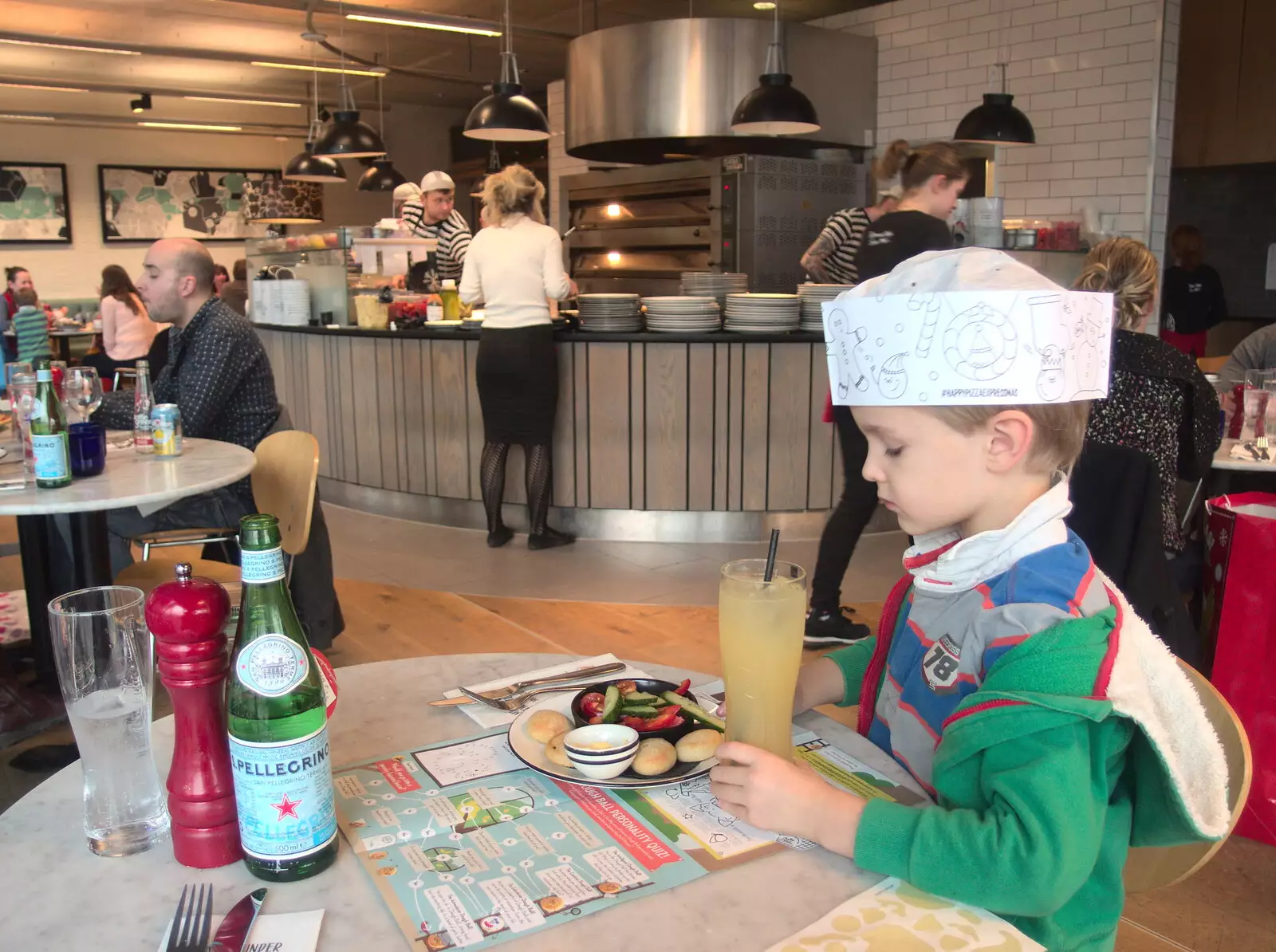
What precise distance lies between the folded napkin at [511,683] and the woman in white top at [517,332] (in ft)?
11.9

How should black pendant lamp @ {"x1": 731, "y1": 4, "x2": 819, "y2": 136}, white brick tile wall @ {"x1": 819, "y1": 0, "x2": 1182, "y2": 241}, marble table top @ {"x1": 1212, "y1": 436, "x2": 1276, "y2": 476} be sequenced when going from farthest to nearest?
white brick tile wall @ {"x1": 819, "y1": 0, "x2": 1182, "y2": 241} < black pendant lamp @ {"x1": 731, "y1": 4, "x2": 819, "y2": 136} < marble table top @ {"x1": 1212, "y1": 436, "x2": 1276, "y2": 476}

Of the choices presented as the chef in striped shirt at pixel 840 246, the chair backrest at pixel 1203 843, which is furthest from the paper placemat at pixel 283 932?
the chef in striped shirt at pixel 840 246

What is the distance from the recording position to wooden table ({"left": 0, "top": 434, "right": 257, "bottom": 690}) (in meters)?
2.52

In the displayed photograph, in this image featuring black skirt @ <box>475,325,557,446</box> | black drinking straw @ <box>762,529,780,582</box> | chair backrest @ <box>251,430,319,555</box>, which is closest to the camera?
black drinking straw @ <box>762,529,780,582</box>

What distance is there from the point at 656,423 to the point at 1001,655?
4.22 m

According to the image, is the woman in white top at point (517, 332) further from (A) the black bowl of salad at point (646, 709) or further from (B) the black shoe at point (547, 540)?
(A) the black bowl of salad at point (646, 709)

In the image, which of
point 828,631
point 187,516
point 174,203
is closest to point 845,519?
point 828,631

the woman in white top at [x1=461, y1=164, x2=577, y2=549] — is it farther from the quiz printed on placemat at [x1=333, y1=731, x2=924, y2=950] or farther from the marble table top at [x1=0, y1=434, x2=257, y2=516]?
the quiz printed on placemat at [x1=333, y1=731, x2=924, y2=950]

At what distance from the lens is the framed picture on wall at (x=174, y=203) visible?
45.2 ft

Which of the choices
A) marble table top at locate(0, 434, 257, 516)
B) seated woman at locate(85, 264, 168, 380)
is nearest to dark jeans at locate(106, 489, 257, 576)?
marble table top at locate(0, 434, 257, 516)

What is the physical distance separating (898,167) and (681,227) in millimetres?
3973

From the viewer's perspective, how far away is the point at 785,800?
98cm

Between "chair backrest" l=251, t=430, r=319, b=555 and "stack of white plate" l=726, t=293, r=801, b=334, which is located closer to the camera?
"chair backrest" l=251, t=430, r=319, b=555

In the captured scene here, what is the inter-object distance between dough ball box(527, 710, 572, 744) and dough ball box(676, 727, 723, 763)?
13cm
